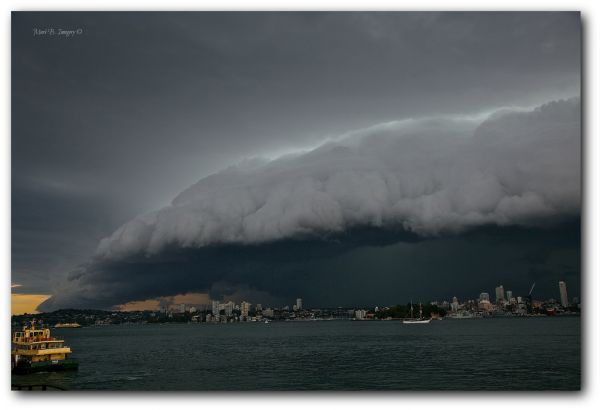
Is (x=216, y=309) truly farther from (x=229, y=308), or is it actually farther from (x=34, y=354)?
A: (x=34, y=354)

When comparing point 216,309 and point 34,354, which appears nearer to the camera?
point 34,354

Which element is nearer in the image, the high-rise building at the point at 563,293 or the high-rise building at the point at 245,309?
the high-rise building at the point at 563,293

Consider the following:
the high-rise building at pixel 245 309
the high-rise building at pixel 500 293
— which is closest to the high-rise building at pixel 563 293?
the high-rise building at pixel 500 293

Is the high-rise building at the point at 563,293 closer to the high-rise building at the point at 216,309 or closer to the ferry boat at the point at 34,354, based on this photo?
the high-rise building at the point at 216,309

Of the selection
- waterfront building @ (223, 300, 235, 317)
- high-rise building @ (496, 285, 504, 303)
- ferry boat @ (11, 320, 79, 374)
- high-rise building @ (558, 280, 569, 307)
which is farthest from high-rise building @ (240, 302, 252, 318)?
high-rise building @ (558, 280, 569, 307)

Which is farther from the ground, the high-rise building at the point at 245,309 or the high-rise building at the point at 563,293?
the high-rise building at the point at 563,293

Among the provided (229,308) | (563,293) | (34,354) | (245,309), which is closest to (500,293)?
(563,293)

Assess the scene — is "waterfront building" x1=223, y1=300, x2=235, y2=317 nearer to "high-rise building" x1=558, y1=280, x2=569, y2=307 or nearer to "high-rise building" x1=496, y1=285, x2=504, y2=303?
"high-rise building" x1=496, y1=285, x2=504, y2=303

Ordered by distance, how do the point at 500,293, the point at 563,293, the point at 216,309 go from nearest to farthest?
1. the point at 563,293
2. the point at 500,293
3. the point at 216,309

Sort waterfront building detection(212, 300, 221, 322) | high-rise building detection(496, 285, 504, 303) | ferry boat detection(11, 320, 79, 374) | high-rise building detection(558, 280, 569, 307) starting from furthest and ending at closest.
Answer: waterfront building detection(212, 300, 221, 322) → high-rise building detection(496, 285, 504, 303) → ferry boat detection(11, 320, 79, 374) → high-rise building detection(558, 280, 569, 307)

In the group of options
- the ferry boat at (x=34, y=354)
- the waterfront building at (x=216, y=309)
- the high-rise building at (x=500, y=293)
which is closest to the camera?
the ferry boat at (x=34, y=354)
